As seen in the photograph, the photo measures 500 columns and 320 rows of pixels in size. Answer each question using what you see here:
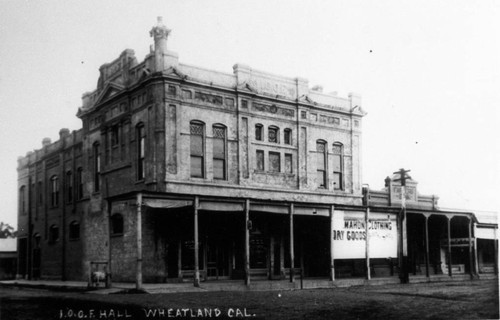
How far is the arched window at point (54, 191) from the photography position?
32750 millimetres

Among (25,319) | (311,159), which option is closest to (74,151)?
(311,159)

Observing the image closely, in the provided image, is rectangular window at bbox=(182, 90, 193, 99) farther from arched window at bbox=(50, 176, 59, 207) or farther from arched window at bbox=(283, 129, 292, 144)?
arched window at bbox=(50, 176, 59, 207)

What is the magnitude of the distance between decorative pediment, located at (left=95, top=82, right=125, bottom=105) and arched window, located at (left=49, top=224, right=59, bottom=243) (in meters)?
8.28

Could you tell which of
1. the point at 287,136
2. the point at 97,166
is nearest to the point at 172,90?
the point at 287,136

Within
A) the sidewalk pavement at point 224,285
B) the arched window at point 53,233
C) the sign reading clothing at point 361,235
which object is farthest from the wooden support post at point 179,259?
the arched window at point 53,233

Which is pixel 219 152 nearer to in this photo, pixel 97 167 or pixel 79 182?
pixel 97 167

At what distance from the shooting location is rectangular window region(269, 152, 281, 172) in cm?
2781

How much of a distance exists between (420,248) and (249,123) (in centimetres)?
1250

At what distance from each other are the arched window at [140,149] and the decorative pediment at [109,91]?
2.09 meters

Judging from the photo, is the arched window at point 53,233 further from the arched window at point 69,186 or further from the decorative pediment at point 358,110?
the decorative pediment at point 358,110

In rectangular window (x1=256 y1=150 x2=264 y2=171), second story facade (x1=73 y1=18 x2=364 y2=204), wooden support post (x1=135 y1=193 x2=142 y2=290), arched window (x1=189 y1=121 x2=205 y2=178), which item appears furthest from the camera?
rectangular window (x1=256 y1=150 x2=264 y2=171)

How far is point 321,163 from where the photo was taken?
2967 centimetres

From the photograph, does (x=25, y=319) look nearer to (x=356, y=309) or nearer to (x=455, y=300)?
(x=356, y=309)

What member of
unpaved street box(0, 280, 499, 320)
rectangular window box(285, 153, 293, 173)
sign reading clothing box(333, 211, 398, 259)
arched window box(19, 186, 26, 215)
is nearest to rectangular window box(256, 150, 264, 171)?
rectangular window box(285, 153, 293, 173)
